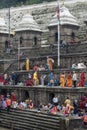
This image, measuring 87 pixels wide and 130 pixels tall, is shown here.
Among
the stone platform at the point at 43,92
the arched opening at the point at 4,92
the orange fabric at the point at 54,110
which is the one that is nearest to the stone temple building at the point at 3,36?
the arched opening at the point at 4,92

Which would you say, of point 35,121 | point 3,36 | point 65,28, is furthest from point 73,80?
point 3,36

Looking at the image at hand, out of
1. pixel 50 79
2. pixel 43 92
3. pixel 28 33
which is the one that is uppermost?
pixel 28 33

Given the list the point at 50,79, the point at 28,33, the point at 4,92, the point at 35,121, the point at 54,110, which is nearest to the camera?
the point at 35,121

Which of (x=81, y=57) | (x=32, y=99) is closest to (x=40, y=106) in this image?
(x=32, y=99)

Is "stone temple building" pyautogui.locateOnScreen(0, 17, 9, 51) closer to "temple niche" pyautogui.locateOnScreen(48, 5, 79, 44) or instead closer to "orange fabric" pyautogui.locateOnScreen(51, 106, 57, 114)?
"temple niche" pyautogui.locateOnScreen(48, 5, 79, 44)

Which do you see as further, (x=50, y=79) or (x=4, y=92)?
(x=4, y=92)

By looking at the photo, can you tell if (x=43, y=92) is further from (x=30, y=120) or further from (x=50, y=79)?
(x=30, y=120)

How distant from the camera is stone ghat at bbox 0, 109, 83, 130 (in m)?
20.7

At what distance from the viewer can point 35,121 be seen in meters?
22.5

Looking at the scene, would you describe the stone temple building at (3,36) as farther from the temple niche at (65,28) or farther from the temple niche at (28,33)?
the temple niche at (65,28)

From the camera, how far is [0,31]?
39.3 m

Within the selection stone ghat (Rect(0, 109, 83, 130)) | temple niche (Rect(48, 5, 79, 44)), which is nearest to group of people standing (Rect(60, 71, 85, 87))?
stone ghat (Rect(0, 109, 83, 130))

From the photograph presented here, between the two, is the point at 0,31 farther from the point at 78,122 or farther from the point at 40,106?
the point at 78,122

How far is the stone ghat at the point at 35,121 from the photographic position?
20.7 meters
